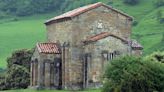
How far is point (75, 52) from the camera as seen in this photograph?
220 feet

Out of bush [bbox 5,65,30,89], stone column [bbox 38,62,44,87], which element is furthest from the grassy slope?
stone column [bbox 38,62,44,87]

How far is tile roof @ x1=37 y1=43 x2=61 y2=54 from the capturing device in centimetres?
6694

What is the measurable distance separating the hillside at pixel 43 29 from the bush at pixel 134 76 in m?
69.6

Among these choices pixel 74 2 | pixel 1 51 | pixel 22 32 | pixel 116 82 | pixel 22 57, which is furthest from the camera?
pixel 74 2

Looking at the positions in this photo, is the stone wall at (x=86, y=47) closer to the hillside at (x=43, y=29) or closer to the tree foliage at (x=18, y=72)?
the tree foliage at (x=18, y=72)

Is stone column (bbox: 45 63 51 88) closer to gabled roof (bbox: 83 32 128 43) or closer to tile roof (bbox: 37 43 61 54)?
tile roof (bbox: 37 43 61 54)

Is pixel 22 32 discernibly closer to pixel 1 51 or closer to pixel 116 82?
pixel 1 51

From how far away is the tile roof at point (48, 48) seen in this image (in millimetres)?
66938

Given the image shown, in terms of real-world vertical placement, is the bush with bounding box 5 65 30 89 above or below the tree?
below

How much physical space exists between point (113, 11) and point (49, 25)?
816 cm

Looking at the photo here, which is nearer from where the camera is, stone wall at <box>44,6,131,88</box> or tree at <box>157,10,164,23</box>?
stone wall at <box>44,6,131,88</box>

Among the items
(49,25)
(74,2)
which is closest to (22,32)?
(74,2)

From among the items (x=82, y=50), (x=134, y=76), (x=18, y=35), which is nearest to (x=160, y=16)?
(x=18, y=35)

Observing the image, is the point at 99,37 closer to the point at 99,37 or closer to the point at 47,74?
the point at 99,37
